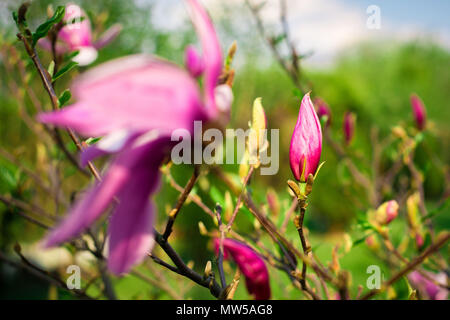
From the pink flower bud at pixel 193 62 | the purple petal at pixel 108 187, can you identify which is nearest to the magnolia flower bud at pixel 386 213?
the pink flower bud at pixel 193 62

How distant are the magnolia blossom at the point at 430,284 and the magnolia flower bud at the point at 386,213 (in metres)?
0.16

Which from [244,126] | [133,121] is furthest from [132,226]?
[244,126]

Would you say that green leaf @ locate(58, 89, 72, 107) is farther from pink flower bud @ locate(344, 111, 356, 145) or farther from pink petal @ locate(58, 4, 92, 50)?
pink flower bud @ locate(344, 111, 356, 145)

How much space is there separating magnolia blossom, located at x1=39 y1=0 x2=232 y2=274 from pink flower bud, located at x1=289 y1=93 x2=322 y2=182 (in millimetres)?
213

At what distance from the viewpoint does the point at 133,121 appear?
0.34 meters

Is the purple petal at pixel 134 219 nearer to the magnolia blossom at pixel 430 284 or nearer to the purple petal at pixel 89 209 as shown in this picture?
the purple petal at pixel 89 209

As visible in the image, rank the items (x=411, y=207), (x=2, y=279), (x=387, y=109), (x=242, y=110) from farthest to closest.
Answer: (x=387, y=109)
(x=242, y=110)
(x=2, y=279)
(x=411, y=207)

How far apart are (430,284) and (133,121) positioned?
89cm

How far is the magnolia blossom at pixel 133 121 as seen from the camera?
340 mm

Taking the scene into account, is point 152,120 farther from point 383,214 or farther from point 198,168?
point 383,214

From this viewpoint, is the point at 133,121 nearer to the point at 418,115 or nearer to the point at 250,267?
the point at 250,267
